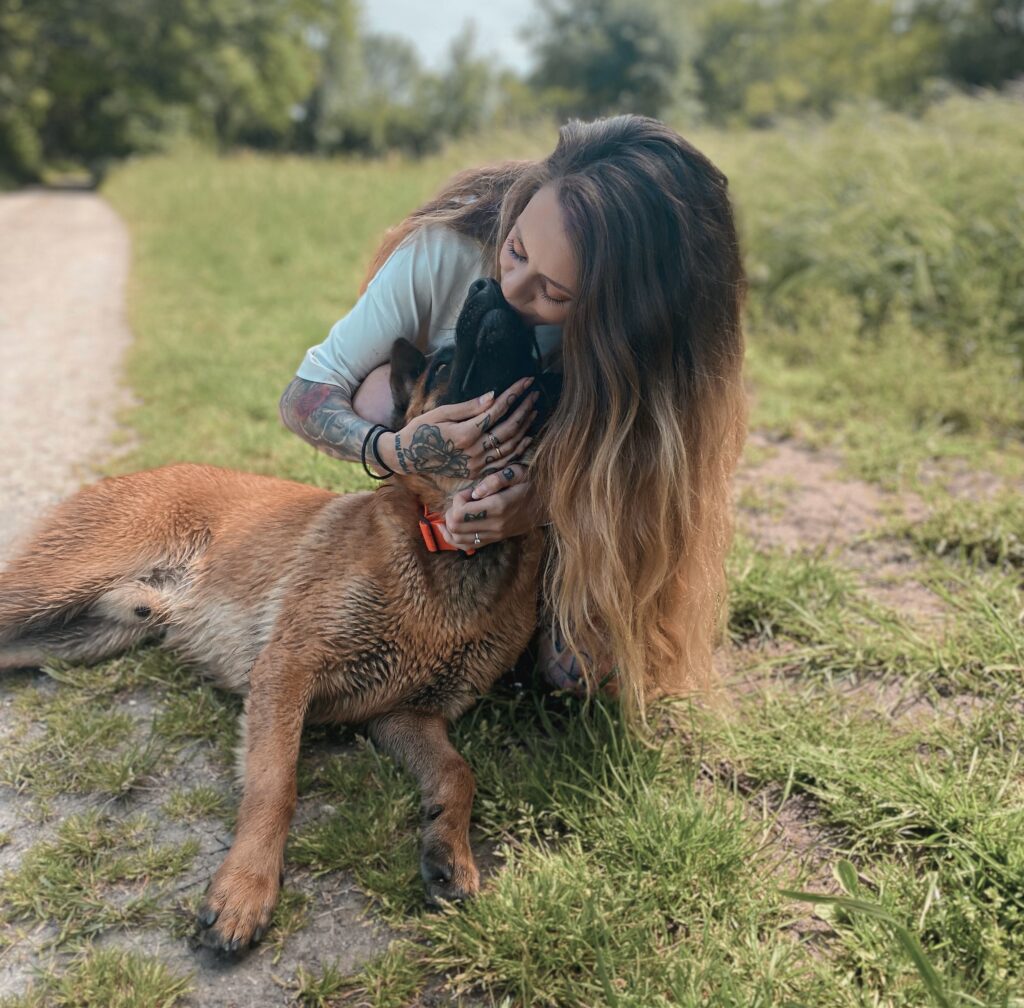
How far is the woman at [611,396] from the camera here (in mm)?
2191

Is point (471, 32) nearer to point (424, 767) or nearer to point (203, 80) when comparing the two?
point (203, 80)

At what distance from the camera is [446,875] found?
2100mm

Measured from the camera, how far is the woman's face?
2199 mm

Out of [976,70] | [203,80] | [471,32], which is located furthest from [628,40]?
[471,32]

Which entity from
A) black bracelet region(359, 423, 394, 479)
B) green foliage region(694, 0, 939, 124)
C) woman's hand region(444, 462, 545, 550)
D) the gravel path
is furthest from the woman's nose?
green foliage region(694, 0, 939, 124)

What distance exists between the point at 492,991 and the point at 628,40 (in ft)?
140

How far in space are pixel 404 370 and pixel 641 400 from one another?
0.73m

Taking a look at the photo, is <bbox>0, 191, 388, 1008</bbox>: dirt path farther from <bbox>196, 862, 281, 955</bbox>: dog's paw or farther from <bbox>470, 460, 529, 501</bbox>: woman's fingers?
<bbox>470, 460, 529, 501</bbox>: woman's fingers

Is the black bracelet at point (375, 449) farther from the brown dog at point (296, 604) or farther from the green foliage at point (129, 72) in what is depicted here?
the green foliage at point (129, 72)

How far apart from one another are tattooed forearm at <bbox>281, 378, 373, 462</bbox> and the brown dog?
174 millimetres

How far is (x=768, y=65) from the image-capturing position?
179ft

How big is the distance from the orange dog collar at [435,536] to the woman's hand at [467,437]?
15cm

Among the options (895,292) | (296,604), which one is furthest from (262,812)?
(895,292)

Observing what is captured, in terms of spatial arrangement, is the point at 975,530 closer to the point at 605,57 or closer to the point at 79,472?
the point at 79,472
